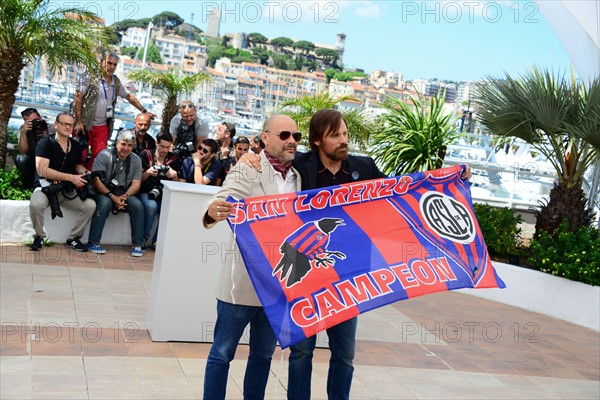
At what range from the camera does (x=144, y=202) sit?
10250 mm

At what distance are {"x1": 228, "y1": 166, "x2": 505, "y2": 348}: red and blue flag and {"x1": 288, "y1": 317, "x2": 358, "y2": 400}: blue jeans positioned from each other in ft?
0.68

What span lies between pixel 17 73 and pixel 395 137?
5.60 meters

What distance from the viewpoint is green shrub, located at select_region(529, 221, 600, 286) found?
9922mm

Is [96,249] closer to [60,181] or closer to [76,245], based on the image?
[76,245]

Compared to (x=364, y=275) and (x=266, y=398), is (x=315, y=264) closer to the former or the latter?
(x=364, y=275)

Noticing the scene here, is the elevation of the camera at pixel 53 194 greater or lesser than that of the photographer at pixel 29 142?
lesser

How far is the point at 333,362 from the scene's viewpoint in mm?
4805

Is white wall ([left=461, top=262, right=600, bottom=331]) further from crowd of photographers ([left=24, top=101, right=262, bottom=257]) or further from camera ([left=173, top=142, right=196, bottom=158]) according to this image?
camera ([left=173, top=142, right=196, bottom=158])

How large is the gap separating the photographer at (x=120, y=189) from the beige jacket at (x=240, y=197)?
5428mm

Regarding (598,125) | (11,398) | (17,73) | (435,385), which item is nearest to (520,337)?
(435,385)

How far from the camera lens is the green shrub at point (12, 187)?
32.6 ft

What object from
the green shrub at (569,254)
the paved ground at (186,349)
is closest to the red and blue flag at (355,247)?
the paved ground at (186,349)

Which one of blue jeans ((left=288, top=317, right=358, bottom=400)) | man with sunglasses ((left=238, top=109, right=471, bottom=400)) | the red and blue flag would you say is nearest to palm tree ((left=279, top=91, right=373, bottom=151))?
the red and blue flag

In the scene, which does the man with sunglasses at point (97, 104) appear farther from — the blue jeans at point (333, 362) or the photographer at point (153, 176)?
the blue jeans at point (333, 362)
